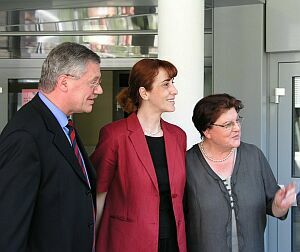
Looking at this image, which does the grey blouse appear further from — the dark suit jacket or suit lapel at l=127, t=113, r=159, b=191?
the dark suit jacket

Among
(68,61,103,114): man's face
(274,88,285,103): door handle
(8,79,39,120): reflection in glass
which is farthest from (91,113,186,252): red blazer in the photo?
(8,79,39,120): reflection in glass

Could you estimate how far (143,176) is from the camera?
9.09 feet

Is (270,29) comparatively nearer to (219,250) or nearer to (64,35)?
(64,35)

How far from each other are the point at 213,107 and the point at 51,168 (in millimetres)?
1043

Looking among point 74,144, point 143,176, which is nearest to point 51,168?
point 74,144

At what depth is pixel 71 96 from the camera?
2244 millimetres

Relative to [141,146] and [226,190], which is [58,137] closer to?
[141,146]

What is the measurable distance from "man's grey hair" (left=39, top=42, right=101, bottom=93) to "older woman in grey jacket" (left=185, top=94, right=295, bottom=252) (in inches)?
32.8

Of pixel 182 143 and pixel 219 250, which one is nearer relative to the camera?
pixel 219 250

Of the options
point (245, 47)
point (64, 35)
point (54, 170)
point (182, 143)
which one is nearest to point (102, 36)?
point (64, 35)

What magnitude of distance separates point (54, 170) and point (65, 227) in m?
0.22

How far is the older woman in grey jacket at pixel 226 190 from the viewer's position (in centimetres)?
274

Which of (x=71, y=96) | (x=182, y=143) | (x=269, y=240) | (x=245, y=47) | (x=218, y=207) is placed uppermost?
(x=245, y=47)

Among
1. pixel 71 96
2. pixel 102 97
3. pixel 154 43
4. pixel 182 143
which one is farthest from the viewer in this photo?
pixel 102 97
